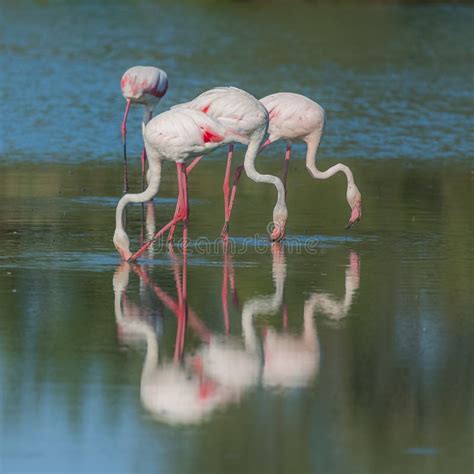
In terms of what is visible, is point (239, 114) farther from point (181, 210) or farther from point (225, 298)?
point (225, 298)

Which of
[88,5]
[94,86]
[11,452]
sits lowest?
[11,452]

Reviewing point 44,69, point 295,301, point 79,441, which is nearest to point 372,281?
point 295,301

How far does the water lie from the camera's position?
20.7 ft

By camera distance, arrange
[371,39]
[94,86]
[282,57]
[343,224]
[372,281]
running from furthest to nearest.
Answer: [371,39]
[282,57]
[94,86]
[343,224]
[372,281]

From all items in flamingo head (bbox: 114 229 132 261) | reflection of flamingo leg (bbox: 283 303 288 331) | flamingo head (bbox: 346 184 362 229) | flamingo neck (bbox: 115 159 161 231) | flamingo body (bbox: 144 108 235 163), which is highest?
flamingo body (bbox: 144 108 235 163)

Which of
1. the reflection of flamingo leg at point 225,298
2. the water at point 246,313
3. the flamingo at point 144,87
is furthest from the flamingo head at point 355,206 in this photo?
the flamingo at point 144,87

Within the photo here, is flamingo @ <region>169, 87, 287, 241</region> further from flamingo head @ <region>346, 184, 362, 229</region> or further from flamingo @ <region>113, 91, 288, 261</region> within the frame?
flamingo head @ <region>346, 184, 362, 229</region>

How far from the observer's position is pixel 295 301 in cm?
921

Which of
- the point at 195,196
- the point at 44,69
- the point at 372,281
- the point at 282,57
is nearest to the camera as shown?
the point at 372,281

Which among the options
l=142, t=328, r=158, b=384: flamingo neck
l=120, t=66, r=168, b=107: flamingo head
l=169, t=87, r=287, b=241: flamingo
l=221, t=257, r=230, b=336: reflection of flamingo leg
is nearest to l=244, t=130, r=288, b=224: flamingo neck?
l=169, t=87, r=287, b=241: flamingo

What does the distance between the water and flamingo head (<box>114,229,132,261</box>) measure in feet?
0.69

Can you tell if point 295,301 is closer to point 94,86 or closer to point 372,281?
point 372,281

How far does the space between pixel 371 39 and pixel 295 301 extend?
26.7 meters

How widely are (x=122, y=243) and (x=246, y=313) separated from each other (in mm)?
1812
